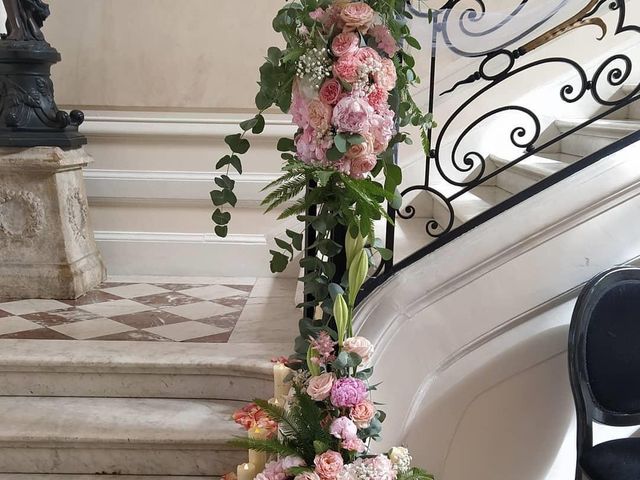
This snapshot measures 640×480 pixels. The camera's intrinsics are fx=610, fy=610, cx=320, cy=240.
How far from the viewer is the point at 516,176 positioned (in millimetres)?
2895

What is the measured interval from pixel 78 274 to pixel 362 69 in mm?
2423

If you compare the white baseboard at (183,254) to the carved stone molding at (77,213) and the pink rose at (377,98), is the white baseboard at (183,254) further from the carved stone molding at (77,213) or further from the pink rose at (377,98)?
the pink rose at (377,98)

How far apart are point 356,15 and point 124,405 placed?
173cm

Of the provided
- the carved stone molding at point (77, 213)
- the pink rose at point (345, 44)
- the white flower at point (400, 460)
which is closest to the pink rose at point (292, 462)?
the white flower at point (400, 460)

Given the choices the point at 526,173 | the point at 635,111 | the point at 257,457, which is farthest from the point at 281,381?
the point at 635,111

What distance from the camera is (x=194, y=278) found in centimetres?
379

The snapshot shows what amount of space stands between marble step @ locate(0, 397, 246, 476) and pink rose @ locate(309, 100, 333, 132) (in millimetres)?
1249

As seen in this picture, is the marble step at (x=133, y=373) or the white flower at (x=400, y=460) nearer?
the white flower at (x=400, y=460)

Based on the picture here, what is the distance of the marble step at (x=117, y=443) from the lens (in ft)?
7.03

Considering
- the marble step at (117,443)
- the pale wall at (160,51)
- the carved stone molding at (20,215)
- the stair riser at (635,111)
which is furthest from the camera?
the pale wall at (160,51)

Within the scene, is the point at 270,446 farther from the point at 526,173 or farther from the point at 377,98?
the point at 526,173

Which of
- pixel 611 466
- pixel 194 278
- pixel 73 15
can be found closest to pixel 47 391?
pixel 194 278

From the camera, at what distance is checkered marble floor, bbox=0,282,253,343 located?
8.85ft

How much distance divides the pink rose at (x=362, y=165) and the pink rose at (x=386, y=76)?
0.55 ft
